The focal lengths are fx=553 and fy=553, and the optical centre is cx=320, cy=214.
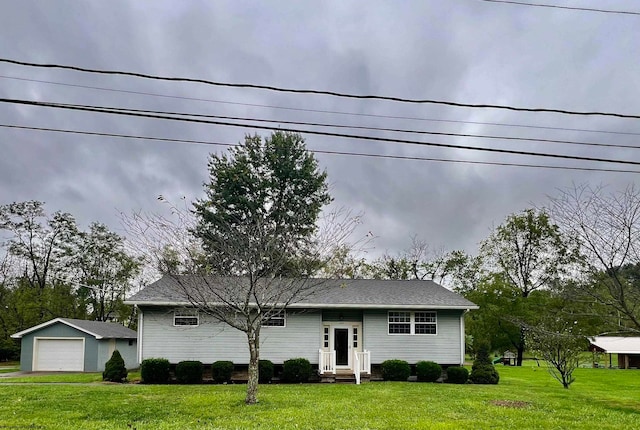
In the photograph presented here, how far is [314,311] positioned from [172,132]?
11.2 metres

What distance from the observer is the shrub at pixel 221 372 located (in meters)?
19.7

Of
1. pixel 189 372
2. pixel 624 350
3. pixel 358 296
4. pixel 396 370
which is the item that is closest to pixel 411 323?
pixel 396 370

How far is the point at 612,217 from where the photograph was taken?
13.0 metres

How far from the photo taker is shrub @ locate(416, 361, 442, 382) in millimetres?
20406

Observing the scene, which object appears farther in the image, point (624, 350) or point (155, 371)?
point (624, 350)

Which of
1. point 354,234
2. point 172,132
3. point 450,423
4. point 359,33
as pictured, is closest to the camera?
point 359,33

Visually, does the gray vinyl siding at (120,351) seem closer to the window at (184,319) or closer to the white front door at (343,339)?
the window at (184,319)

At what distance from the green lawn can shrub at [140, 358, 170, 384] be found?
7.40 feet

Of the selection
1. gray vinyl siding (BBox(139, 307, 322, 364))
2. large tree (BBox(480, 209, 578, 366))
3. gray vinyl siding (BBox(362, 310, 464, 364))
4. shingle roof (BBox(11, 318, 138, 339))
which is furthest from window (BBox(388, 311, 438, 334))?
large tree (BBox(480, 209, 578, 366))

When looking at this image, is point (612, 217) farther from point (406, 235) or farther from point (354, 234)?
point (406, 235)

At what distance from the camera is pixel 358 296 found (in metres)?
21.9

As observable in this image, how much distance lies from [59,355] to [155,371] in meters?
10.2

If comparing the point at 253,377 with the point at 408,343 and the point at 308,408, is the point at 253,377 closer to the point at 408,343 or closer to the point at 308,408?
the point at 308,408

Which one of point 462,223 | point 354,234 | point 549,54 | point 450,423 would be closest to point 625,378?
point 462,223
